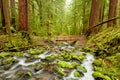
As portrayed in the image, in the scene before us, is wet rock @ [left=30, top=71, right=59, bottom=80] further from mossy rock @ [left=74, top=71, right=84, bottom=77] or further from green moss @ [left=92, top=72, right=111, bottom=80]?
green moss @ [left=92, top=72, right=111, bottom=80]

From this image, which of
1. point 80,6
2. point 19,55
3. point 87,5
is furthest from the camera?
point 80,6

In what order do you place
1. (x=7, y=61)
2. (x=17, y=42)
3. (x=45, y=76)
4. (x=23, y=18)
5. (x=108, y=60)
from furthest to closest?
(x=23, y=18), (x=17, y=42), (x=7, y=61), (x=108, y=60), (x=45, y=76)

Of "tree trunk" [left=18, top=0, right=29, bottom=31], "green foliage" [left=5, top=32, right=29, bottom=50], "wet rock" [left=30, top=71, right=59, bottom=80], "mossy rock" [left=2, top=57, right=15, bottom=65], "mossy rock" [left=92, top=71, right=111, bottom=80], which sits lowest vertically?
"wet rock" [left=30, top=71, right=59, bottom=80]

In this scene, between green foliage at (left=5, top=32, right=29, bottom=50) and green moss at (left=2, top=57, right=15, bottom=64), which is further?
green foliage at (left=5, top=32, right=29, bottom=50)

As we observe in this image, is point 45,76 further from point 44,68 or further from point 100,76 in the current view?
point 100,76

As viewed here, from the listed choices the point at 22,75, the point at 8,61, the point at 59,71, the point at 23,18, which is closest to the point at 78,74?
the point at 59,71

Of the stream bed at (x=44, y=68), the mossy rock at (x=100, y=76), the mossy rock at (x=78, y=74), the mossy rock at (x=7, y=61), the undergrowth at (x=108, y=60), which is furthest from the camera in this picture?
the mossy rock at (x=7, y=61)

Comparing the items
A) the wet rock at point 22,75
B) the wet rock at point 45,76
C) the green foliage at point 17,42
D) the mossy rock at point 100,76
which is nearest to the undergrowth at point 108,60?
the mossy rock at point 100,76

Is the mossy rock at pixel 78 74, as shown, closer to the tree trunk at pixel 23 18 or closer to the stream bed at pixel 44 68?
the stream bed at pixel 44 68

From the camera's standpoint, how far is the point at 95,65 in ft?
24.3

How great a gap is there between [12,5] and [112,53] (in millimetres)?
14795

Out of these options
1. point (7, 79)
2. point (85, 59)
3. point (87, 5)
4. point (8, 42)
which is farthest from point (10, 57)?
point (87, 5)

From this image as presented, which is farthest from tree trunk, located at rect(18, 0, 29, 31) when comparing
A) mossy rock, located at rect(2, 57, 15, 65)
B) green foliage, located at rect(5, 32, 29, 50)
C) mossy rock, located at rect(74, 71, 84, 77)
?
mossy rock, located at rect(74, 71, 84, 77)

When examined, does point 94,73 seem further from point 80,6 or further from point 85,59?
point 80,6
